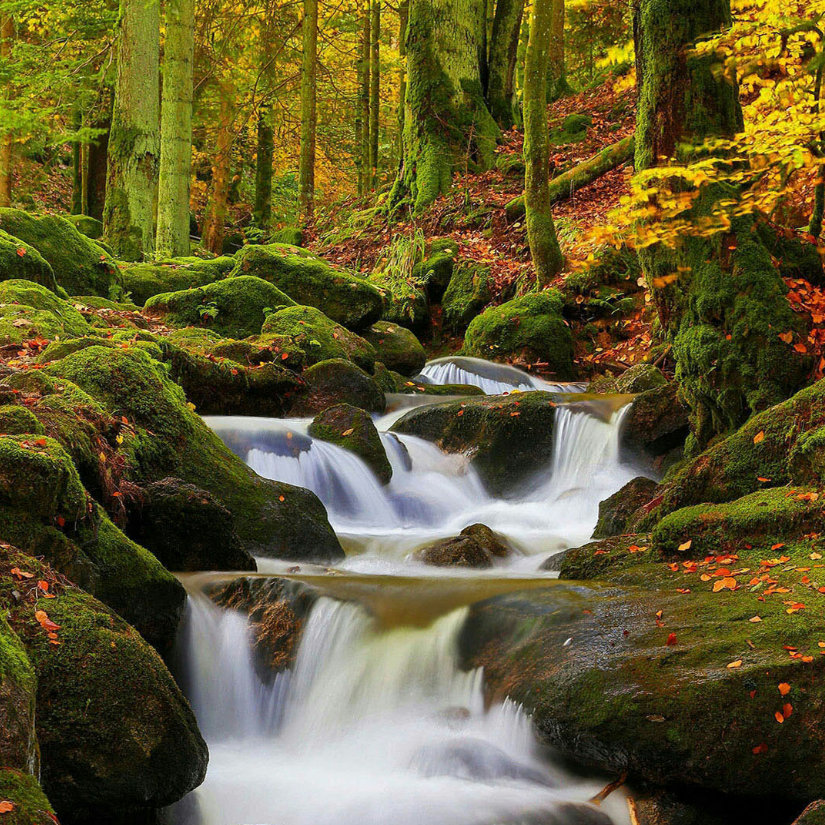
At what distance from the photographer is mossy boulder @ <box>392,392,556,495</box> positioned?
8.93 meters

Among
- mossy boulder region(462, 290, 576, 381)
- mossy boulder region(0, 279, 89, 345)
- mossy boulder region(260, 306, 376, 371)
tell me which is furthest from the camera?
mossy boulder region(462, 290, 576, 381)

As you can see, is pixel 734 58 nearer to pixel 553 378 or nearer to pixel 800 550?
pixel 800 550

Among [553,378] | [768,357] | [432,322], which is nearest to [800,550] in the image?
[768,357]

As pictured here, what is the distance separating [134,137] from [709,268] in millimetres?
9975

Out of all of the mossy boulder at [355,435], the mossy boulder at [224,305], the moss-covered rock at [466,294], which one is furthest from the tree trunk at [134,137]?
the mossy boulder at [355,435]

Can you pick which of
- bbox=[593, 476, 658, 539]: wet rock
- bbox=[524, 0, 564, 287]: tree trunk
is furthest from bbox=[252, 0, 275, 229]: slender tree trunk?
bbox=[593, 476, 658, 539]: wet rock

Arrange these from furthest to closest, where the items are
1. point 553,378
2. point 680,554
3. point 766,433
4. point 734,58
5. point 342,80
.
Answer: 1. point 342,80
2. point 553,378
3. point 734,58
4. point 766,433
5. point 680,554

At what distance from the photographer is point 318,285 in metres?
12.6

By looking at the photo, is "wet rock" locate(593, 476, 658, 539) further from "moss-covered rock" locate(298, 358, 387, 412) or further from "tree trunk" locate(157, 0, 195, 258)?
"tree trunk" locate(157, 0, 195, 258)

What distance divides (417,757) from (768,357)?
390 cm

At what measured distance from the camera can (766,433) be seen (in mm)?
5645

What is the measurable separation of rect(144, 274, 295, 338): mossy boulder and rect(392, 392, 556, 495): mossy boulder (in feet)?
11.1

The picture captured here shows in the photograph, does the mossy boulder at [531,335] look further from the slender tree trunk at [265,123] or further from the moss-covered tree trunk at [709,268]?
the slender tree trunk at [265,123]

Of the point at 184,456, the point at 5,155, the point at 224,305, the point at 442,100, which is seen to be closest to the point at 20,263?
the point at 224,305
